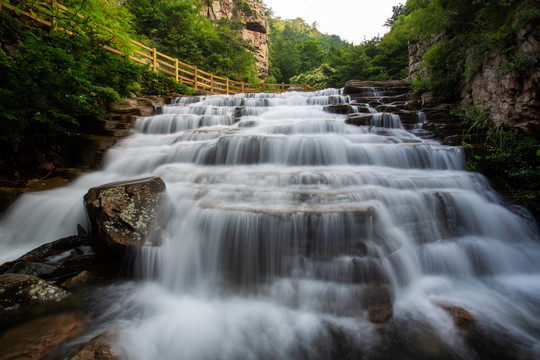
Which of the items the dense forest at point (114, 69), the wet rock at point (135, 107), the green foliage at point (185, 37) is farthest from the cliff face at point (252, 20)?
the wet rock at point (135, 107)

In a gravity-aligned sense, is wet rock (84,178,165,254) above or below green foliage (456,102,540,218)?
below

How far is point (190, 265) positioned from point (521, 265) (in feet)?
14.0

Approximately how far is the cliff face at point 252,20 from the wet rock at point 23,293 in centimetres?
2925

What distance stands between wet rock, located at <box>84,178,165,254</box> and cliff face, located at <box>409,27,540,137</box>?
667 cm

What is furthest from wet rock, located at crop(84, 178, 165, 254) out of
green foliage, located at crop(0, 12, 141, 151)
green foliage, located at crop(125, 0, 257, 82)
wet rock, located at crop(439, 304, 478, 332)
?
green foliage, located at crop(125, 0, 257, 82)

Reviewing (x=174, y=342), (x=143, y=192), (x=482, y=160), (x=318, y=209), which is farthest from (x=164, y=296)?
(x=482, y=160)

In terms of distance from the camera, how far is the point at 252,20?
28688 mm

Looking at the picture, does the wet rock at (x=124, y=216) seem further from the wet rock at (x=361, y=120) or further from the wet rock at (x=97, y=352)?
the wet rock at (x=361, y=120)

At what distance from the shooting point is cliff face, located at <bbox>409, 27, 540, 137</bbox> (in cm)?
415

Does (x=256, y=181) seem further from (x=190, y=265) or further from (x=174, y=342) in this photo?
(x=174, y=342)

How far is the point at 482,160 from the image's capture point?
448cm

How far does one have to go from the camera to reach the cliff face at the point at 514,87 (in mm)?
4152

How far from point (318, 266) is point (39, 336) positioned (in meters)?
2.45

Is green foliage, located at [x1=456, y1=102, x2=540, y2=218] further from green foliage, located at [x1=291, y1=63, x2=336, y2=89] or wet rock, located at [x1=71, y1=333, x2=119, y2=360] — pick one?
green foliage, located at [x1=291, y1=63, x2=336, y2=89]
